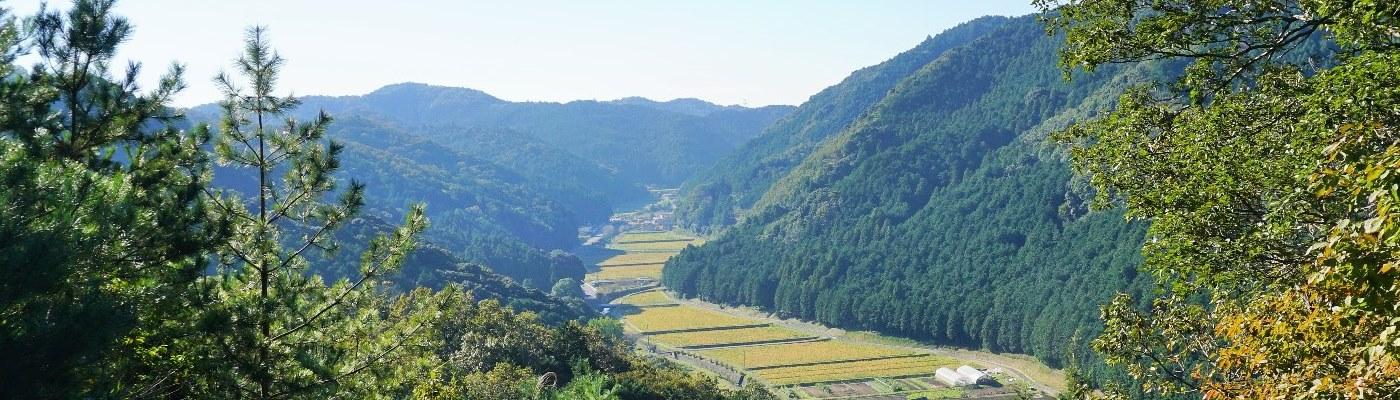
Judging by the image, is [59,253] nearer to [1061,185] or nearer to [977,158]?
[1061,185]

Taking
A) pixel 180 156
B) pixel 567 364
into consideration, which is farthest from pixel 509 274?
pixel 180 156

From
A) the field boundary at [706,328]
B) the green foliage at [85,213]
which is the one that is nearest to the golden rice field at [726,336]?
the field boundary at [706,328]

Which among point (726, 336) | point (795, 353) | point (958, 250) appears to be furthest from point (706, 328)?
point (958, 250)

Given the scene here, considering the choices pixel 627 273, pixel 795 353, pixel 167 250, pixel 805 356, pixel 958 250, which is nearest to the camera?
pixel 167 250

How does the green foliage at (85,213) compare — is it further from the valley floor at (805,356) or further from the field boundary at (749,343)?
the field boundary at (749,343)

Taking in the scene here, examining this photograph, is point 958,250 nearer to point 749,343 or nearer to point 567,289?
point 749,343
